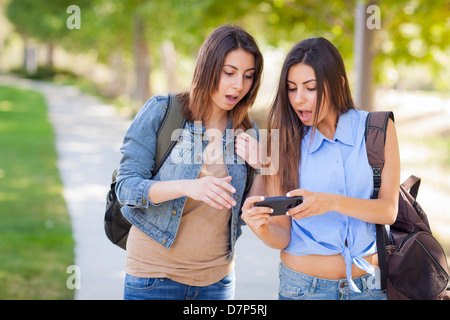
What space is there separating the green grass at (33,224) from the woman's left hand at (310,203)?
321 cm

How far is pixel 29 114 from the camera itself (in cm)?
2105

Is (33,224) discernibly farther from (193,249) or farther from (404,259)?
(404,259)

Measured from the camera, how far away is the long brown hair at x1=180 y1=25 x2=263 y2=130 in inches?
91.4

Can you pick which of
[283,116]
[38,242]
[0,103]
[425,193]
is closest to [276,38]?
[425,193]

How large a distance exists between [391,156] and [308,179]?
34 centimetres

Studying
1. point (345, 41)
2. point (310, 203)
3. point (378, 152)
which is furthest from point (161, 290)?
point (345, 41)

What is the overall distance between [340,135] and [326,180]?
19cm

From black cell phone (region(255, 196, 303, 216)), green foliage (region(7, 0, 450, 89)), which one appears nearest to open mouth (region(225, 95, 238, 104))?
black cell phone (region(255, 196, 303, 216))

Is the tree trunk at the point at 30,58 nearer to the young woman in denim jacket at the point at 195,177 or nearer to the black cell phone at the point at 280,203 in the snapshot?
the young woman in denim jacket at the point at 195,177

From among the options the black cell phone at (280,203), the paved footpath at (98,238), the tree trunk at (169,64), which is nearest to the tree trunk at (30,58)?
the tree trunk at (169,64)

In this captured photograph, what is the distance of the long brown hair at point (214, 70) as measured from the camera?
7.62ft

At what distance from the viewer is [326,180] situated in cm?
223
